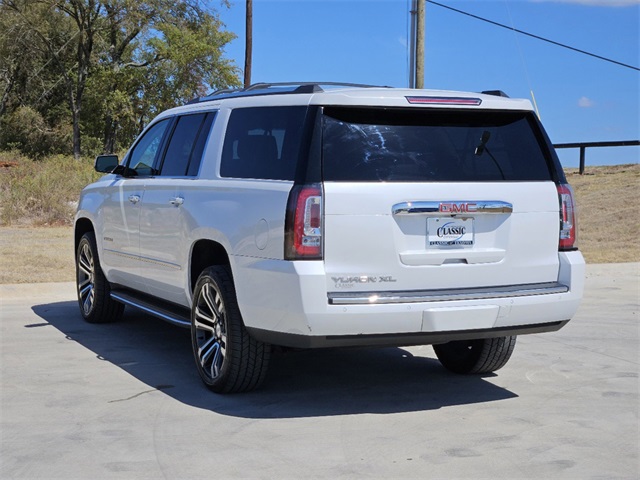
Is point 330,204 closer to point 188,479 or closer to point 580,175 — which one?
point 188,479

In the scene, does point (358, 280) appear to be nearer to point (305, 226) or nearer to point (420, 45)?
point (305, 226)

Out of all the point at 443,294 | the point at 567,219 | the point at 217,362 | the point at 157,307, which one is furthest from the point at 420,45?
the point at 443,294

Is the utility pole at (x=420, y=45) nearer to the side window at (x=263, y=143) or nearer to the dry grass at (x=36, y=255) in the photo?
the dry grass at (x=36, y=255)

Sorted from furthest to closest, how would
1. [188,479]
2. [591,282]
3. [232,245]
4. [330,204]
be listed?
1. [591,282]
2. [232,245]
3. [330,204]
4. [188,479]

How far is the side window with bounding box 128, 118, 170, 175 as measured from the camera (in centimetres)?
820

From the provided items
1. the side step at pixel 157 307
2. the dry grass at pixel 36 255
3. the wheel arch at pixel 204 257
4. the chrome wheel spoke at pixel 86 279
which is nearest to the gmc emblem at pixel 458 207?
the wheel arch at pixel 204 257

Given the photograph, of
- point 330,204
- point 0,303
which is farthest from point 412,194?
point 0,303

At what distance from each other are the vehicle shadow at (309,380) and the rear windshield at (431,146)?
1.54 meters

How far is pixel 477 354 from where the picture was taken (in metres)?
7.19

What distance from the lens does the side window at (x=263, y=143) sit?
609cm

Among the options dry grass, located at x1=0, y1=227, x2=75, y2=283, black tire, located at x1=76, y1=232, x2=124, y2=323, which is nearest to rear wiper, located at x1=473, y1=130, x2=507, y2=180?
black tire, located at x1=76, y1=232, x2=124, y2=323

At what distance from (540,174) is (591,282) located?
717 centimetres

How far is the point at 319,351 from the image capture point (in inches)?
326

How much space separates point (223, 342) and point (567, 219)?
2446mm
